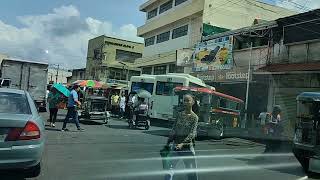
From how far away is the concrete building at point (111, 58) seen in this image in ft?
238

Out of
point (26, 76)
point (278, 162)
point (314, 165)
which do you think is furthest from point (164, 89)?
point (314, 165)

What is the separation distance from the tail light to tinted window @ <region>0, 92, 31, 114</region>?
674 mm

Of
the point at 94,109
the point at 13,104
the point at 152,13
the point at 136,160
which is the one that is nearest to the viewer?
the point at 13,104

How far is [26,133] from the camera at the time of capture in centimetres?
768

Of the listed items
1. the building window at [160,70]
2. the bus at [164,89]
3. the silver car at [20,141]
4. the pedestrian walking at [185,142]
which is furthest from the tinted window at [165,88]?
the building window at [160,70]

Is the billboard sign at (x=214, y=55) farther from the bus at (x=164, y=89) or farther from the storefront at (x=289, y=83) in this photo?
the bus at (x=164, y=89)

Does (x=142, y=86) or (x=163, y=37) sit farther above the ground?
(x=163, y=37)

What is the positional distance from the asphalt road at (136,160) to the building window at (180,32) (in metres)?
28.2

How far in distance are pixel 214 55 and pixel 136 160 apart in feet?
73.0

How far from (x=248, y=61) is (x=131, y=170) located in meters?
21.6

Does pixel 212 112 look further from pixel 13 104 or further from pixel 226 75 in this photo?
pixel 226 75

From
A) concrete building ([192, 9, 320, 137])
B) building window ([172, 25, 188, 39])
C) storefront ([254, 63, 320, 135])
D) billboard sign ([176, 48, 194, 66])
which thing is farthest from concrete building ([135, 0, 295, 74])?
storefront ([254, 63, 320, 135])

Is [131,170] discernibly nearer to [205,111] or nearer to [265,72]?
[205,111]

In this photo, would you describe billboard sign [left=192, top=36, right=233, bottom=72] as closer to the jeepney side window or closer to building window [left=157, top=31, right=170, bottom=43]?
building window [left=157, top=31, right=170, bottom=43]
